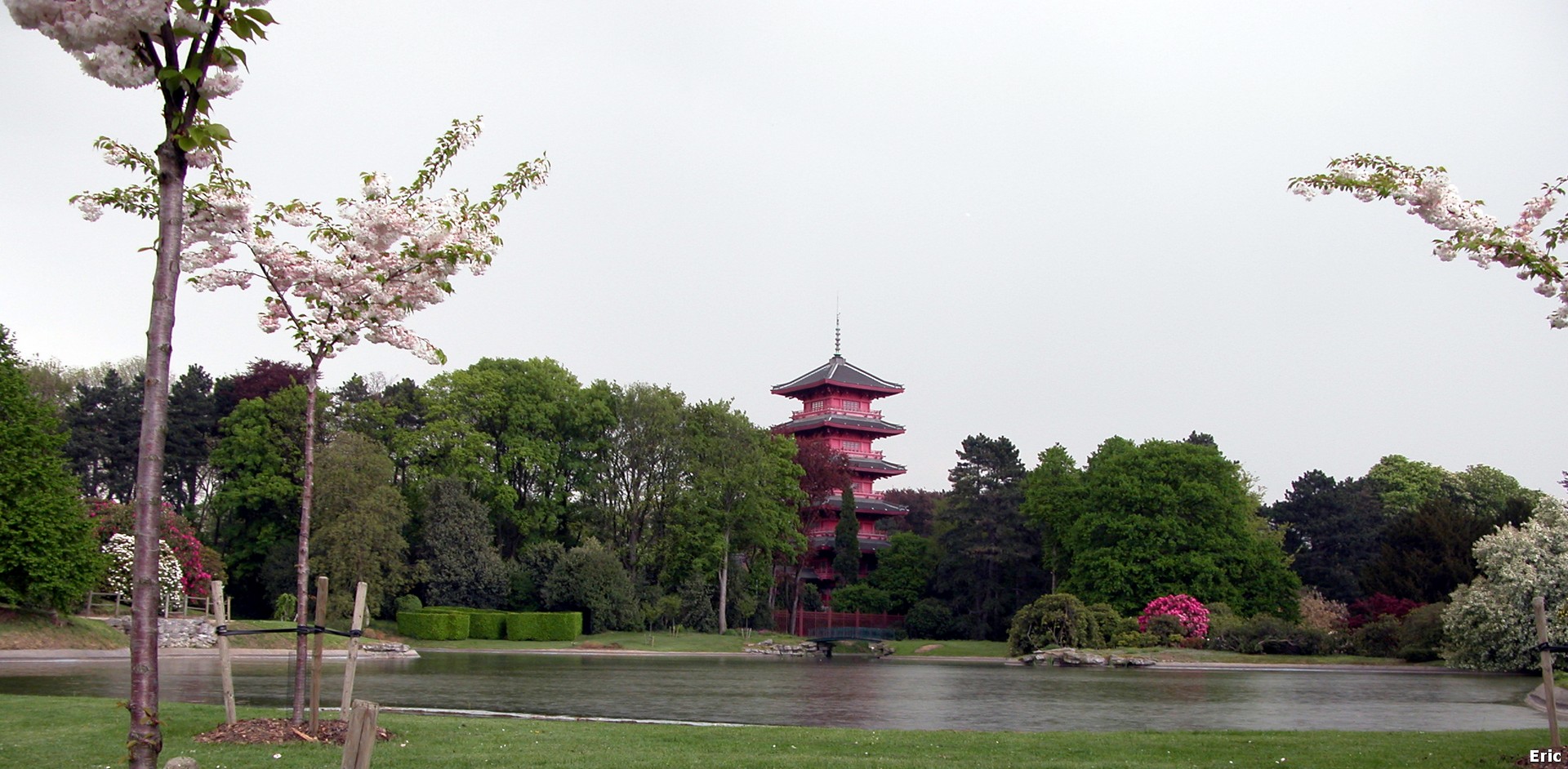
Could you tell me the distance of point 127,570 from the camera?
3403 centimetres

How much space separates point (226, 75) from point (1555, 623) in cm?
3149

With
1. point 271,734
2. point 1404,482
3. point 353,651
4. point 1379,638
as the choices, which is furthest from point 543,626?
point 1404,482

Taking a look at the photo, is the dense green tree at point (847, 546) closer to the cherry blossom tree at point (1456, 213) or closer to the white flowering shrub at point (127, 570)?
the white flowering shrub at point (127, 570)

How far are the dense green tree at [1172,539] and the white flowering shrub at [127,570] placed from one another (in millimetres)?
33194

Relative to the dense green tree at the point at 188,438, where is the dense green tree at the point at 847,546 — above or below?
below

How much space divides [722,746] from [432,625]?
3630 centimetres

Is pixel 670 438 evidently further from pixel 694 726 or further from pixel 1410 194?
pixel 1410 194

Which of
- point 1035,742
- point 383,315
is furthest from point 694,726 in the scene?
point 383,315

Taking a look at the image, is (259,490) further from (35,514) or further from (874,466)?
(874,466)

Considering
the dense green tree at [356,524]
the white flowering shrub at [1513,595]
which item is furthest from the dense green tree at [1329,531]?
the dense green tree at [356,524]

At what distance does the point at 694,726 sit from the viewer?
473 inches

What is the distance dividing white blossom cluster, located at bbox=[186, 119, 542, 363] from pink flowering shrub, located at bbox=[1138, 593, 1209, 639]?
118ft

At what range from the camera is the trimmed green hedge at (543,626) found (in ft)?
148

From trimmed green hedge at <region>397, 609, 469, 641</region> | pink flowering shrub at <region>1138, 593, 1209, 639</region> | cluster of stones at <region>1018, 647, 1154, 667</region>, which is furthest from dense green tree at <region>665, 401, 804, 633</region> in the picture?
pink flowering shrub at <region>1138, 593, 1209, 639</region>
